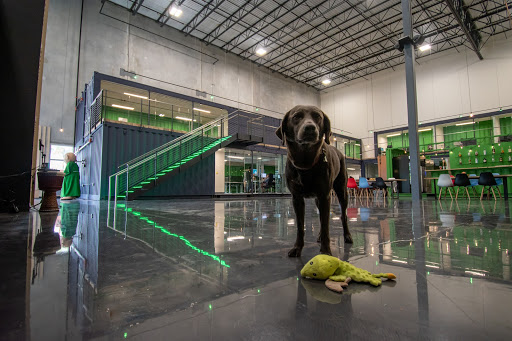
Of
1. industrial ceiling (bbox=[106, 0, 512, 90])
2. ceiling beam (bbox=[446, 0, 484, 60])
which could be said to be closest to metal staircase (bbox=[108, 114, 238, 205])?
industrial ceiling (bbox=[106, 0, 512, 90])

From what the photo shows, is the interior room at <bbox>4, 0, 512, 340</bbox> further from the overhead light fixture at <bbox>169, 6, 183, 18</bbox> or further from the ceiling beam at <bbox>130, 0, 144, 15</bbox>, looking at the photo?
the overhead light fixture at <bbox>169, 6, 183, 18</bbox>

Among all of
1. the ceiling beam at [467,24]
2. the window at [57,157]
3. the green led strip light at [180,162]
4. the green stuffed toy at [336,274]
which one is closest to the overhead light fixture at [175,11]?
the green led strip light at [180,162]

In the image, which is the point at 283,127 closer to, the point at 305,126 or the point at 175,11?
the point at 305,126

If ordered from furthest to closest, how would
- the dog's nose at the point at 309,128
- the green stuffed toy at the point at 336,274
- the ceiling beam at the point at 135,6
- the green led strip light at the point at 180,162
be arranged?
1. the ceiling beam at the point at 135,6
2. the green led strip light at the point at 180,162
3. the dog's nose at the point at 309,128
4. the green stuffed toy at the point at 336,274

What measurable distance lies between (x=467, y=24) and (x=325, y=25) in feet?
32.2

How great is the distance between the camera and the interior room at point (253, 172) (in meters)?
0.95

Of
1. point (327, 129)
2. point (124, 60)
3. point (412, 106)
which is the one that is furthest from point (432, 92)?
point (327, 129)

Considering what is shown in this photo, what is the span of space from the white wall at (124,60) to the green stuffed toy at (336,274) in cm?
1961

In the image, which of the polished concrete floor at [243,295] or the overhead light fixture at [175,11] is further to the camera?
the overhead light fixture at [175,11]

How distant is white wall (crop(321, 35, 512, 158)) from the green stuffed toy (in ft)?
87.7

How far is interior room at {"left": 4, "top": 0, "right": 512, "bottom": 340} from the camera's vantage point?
3.13 feet

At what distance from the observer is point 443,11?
1770 centimetres

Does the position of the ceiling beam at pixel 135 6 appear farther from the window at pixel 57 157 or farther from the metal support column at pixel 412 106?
the metal support column at pixel 412 106

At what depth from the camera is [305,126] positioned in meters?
1.56
